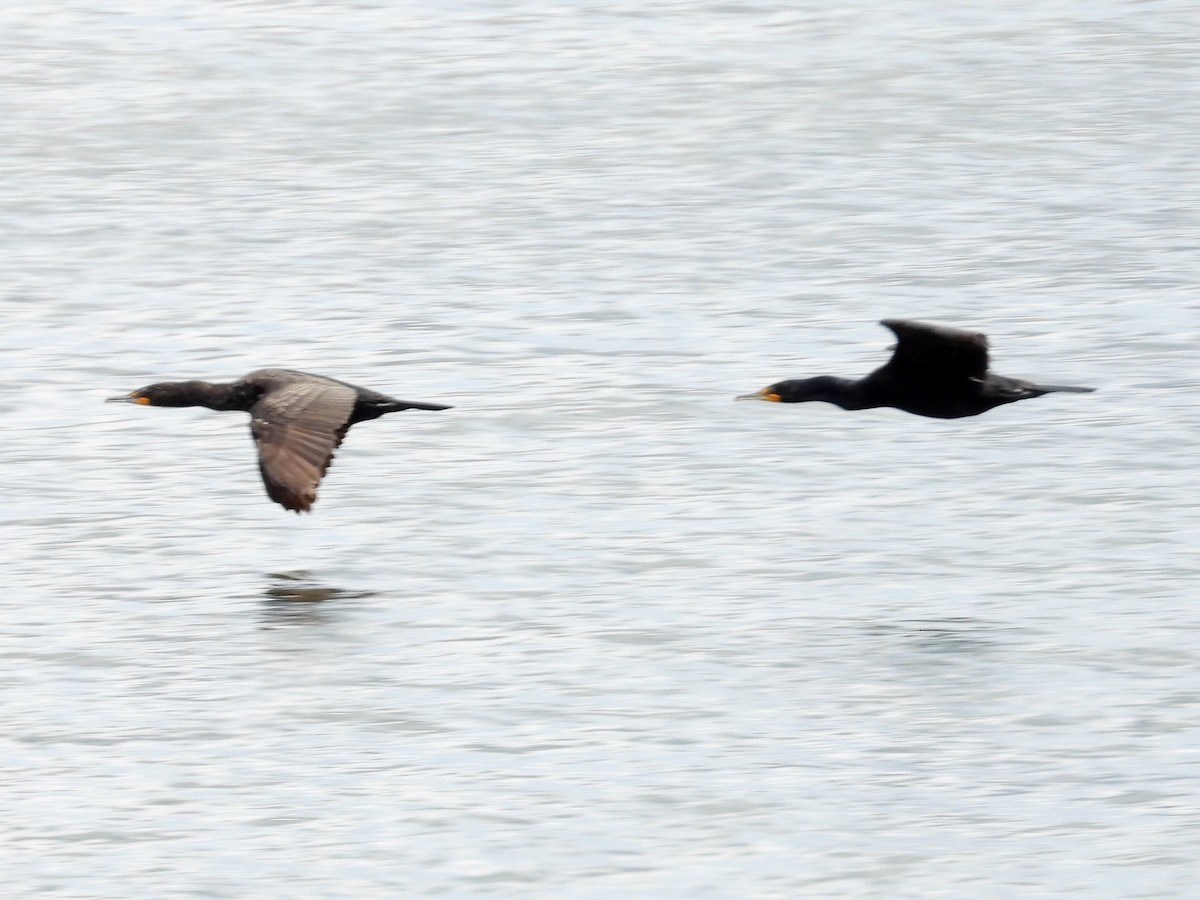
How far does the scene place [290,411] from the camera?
1170cm

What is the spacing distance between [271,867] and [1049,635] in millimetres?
3997

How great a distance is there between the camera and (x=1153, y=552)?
12.8 metres

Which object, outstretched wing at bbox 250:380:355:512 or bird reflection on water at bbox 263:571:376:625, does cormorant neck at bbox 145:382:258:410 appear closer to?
outstretched wing at bbox 250:380:355:512

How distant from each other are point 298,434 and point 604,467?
10.4 feet

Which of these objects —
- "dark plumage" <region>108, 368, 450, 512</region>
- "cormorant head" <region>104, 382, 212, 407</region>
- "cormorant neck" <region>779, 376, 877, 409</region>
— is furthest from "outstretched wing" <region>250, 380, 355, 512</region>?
"cormorant neck" <region>779, 376, 877, 409</region>

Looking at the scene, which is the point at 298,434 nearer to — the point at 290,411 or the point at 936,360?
the point at 290,411

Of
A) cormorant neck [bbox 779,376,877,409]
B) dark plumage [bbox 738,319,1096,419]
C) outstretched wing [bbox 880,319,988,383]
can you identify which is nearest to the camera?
outstretched wing [bbox 880,319,988,383]

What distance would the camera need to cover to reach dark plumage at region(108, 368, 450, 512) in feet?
36.1

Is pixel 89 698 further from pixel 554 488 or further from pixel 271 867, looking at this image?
pixel 554 488

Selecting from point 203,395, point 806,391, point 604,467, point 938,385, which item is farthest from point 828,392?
point 203,395

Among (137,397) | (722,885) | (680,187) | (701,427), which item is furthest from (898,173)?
(722,885)

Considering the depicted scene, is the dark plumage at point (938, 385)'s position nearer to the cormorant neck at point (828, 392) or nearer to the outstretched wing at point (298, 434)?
the cormorant neck at point (828, 392)

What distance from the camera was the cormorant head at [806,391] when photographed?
12695 mm

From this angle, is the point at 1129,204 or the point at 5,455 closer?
the point at 5,455
